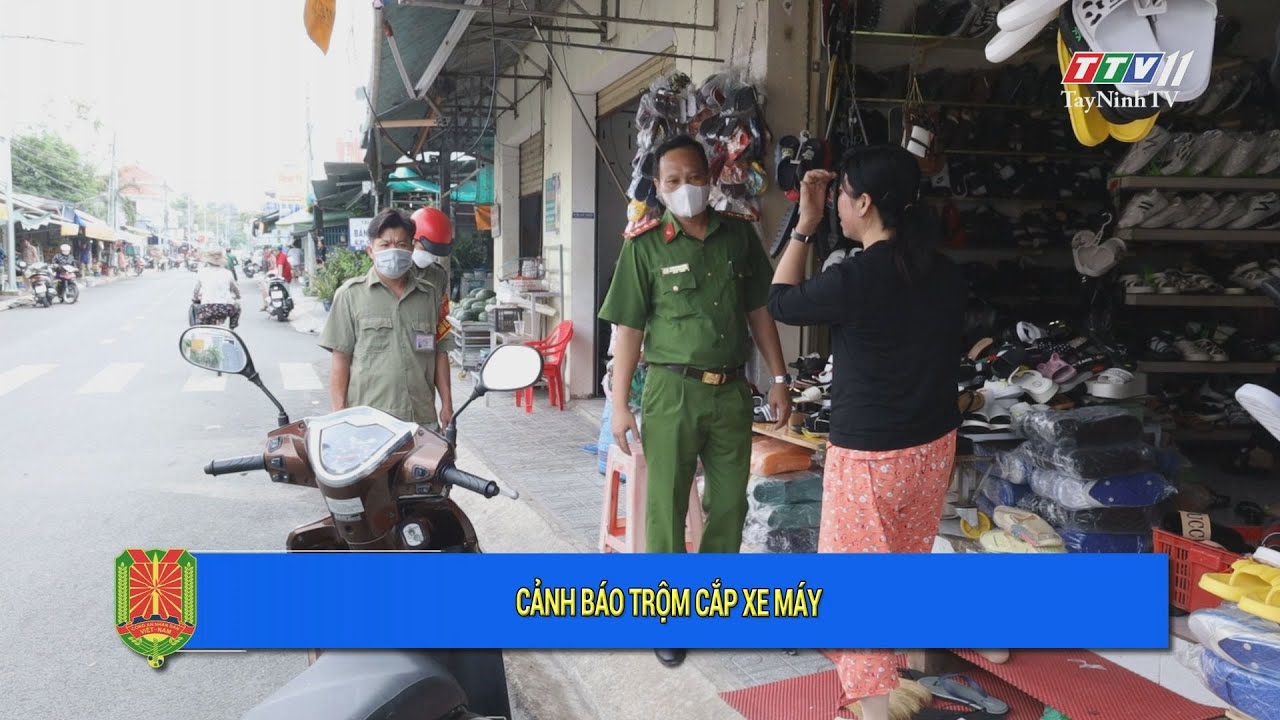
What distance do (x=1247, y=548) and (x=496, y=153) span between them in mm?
11051

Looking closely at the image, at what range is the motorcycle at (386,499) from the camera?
6.41 feet

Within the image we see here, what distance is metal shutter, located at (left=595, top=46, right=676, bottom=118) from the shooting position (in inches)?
282

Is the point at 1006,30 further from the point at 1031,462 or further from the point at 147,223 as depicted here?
the point at 147,223

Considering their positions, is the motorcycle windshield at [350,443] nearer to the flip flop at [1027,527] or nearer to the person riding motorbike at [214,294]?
the flip flop at [1027,527]

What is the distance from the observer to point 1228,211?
20.6 ft

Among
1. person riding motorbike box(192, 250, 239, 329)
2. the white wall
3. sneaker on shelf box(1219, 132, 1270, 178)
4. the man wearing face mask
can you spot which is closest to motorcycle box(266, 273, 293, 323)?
person riding motorbike box(192, 250, 239, 329)

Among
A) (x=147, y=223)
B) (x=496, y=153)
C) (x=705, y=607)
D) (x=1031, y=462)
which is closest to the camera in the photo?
(x=705, y=607)

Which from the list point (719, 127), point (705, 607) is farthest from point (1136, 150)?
point (705, 607)

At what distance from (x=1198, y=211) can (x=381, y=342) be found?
212 inches

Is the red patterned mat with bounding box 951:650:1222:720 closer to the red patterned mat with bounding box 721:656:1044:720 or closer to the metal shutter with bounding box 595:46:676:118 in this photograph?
the red patterned mat with bounding box 721:656:1044:720

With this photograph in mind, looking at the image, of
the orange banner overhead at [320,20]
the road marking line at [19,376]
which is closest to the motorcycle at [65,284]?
the road marking line at [19,376]

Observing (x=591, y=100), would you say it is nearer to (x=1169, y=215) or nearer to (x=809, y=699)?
(x=1169, y=215)

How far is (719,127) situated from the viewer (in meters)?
5.12

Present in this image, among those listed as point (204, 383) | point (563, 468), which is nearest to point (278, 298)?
point (204, 383)
